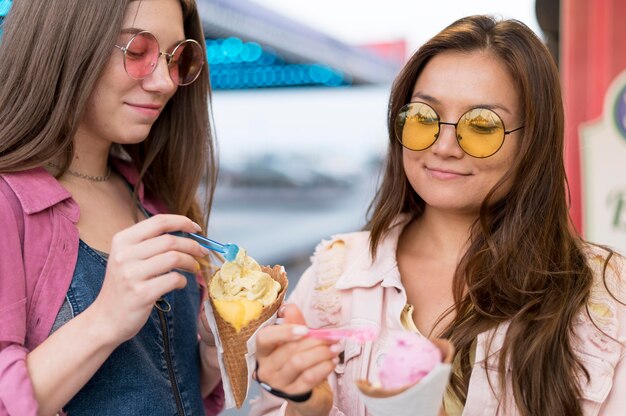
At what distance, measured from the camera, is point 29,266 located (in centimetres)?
170

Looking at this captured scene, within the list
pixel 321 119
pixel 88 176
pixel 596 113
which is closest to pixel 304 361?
pixel 88 176

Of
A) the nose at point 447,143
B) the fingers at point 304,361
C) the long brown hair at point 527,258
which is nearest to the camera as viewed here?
the fingers at point 304,361

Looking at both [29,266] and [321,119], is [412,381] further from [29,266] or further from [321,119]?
[321,119]

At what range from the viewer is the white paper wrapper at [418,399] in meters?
1.35

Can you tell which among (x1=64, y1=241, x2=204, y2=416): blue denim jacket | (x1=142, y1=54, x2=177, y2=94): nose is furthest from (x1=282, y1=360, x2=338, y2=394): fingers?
(x1=142, y1=54, x2=177, y2=94): nose

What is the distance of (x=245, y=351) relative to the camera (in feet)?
6.02

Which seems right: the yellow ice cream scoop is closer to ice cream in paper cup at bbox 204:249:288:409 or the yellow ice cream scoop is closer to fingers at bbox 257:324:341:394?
ice cream in paper cup at bbox 204:249:288:409

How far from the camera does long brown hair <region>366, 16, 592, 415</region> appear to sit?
177cm

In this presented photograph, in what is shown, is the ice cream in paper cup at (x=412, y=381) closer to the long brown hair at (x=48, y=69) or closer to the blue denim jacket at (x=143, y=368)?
the blue denim jacket at (x=143, y=368)

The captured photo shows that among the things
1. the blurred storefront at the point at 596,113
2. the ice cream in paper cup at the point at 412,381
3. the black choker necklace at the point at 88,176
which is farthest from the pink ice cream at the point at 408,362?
the blurred storefront at the point at 596,113

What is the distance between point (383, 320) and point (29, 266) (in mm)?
991

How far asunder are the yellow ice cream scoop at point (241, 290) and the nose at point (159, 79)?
1.70 ft

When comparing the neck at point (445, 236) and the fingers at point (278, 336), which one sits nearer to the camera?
the fingers at point (278, 336)

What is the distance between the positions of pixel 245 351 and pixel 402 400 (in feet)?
1.91
